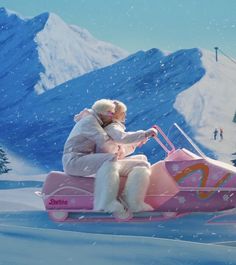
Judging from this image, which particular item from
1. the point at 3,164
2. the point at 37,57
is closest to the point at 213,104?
the point at 37,57

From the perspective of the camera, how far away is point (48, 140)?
20.1 ft

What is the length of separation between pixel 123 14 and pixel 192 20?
23.0 inches

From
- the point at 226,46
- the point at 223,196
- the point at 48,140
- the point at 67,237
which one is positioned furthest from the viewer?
the point at 48,140

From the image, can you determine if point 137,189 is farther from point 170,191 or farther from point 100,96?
point 100,96

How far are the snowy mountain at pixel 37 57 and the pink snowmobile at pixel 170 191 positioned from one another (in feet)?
10.6

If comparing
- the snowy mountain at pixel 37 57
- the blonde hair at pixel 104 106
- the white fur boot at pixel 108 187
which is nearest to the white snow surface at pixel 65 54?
the snowy mountain at pixel 37 57

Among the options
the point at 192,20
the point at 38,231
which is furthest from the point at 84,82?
the point at 38,231

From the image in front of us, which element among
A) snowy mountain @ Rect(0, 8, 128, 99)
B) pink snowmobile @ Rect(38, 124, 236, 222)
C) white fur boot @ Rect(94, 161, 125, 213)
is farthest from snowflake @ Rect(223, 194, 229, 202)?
snowy mountain @ Rect(0, 8, 128, 99)

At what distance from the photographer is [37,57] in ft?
21.5

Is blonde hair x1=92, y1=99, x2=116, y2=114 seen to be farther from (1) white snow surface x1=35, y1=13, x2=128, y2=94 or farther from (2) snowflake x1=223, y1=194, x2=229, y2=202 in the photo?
(1) white snow surface x1=35, y1=13, x2=128, y2=94

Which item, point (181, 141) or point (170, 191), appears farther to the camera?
point (181, 141)

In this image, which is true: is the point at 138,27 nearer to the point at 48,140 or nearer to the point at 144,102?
the point at 144,102

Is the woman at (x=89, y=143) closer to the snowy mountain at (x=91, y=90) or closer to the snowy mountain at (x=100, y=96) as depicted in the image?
the snowy mountain at (x=91, y=90)

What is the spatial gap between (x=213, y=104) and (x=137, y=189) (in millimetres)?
3118
